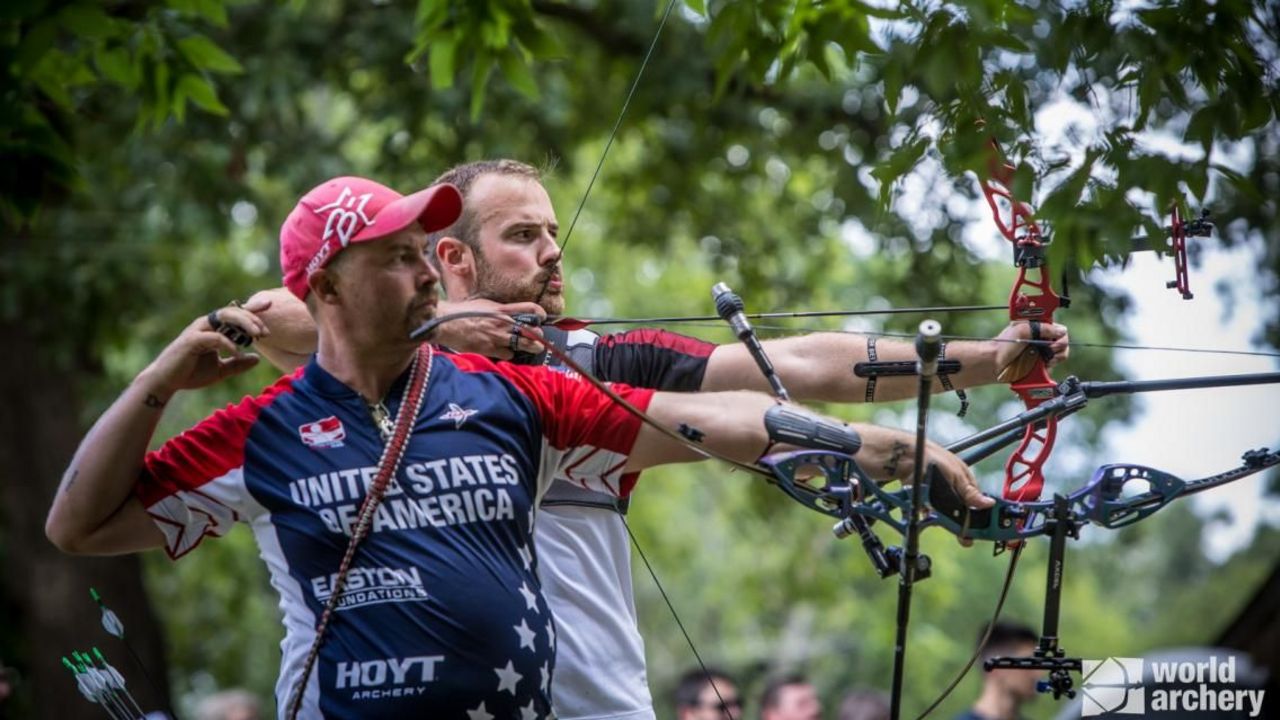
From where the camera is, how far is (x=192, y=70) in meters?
5.13

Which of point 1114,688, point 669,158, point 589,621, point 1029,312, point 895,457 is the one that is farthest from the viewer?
point 669,158

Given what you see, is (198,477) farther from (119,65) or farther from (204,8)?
(119,65)

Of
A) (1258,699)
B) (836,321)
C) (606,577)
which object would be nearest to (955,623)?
(836,321)

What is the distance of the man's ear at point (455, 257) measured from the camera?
4.14m

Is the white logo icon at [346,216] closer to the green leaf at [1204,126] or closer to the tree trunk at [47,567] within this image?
the green leaf at [1204,126]

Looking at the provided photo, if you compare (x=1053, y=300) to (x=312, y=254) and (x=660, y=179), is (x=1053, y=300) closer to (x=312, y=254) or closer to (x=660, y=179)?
(x=312, y=254)

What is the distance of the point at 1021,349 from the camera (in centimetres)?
368

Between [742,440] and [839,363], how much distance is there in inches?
36.3

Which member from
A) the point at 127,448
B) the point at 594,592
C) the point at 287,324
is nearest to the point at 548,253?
the point at 287,324

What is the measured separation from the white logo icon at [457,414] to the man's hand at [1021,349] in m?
1.38

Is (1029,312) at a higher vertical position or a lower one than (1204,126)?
lower

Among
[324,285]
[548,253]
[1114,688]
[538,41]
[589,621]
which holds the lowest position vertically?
[589,621]

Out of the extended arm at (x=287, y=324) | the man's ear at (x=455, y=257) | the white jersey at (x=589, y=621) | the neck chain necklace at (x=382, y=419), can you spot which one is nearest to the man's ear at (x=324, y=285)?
the neck chain necklace at (x=382, y=419)

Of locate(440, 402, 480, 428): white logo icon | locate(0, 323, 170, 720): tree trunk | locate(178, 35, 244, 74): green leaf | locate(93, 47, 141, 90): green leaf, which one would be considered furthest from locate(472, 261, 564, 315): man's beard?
locate(0, 323, 170, 720): tree trunk
